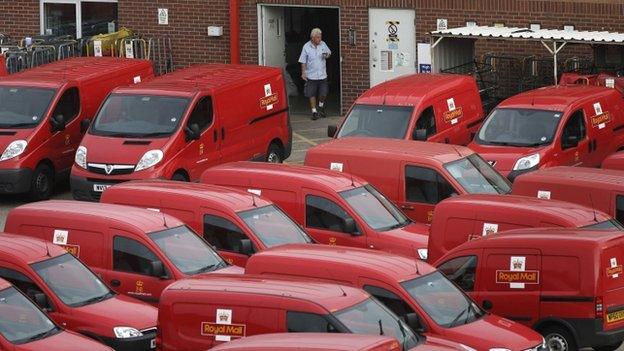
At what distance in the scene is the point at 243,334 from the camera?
14.4 meters

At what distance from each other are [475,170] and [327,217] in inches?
102

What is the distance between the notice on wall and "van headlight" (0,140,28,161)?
9.54 meters

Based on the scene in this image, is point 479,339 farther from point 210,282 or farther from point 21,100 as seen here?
point 21,100

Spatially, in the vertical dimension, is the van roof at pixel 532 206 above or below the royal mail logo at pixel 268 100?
below

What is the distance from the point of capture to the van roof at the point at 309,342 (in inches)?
481

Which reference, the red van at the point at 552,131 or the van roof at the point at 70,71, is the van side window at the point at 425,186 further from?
the van roof at the point at 70,71

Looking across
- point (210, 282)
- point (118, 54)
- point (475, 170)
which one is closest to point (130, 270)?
point (210, 282)

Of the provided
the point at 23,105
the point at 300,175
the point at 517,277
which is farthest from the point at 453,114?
Answer: the point at 517,277

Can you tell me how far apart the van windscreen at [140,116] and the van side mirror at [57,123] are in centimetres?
75

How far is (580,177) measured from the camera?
19859mm

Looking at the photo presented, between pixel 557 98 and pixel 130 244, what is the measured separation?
910 centimetres

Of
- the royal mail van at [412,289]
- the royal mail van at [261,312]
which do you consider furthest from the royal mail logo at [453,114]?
the royal mail van at [261,312]

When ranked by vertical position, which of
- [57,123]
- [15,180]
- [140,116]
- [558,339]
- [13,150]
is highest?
[140,116]

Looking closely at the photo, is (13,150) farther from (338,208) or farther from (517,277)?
(517,277)
